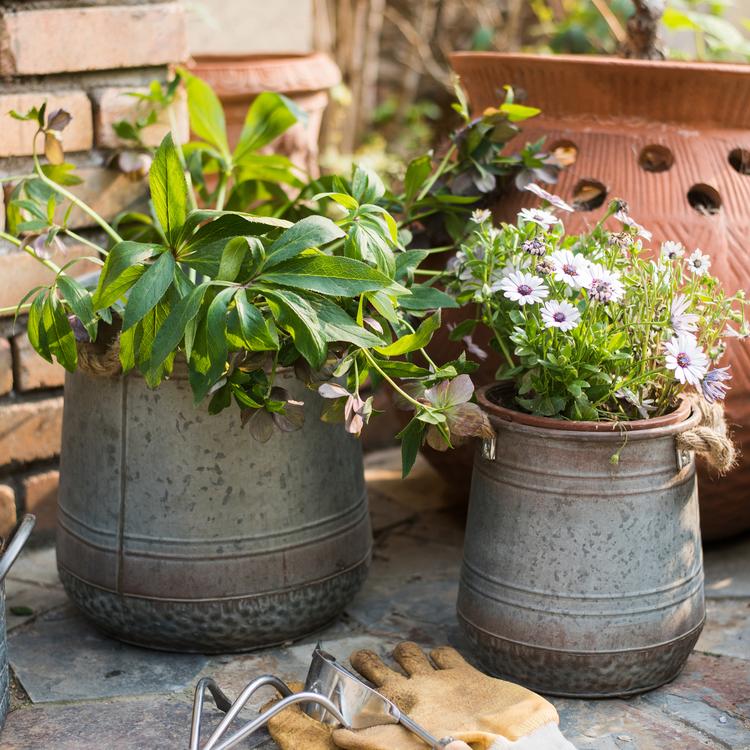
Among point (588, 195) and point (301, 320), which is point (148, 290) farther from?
point (588, 195)

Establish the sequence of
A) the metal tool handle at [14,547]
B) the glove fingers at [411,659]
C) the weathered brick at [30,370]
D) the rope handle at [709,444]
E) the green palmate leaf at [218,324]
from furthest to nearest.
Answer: the weathered brick at [30,370]
the glove fingers at [411,659]
the rope handle at [709,444]
the metal tool handle at [14,547]
the green palmate leaf at [218,324]

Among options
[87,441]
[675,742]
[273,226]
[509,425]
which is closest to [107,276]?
[273,226]

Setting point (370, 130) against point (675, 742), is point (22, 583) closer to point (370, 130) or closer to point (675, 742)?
point (675, 742)

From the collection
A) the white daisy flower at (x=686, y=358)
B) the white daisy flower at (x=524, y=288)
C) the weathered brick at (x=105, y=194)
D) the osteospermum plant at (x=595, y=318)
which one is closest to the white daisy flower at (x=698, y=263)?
the osteospermum plant at (x=595, y=318)

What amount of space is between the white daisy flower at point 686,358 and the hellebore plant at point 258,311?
280 mm

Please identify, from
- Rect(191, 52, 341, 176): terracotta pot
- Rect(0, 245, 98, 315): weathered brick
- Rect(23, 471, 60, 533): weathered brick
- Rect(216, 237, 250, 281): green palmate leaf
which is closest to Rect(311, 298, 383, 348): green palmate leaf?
Rect(216, 237, 250, 281): green palmate leaf

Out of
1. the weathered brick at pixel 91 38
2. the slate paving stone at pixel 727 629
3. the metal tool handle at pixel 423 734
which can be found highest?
the weathered brick at pixel 91 38

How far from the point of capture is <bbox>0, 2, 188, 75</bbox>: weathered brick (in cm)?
191

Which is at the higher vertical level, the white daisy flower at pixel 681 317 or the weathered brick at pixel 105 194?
the white daisy flower at pixel 681 317

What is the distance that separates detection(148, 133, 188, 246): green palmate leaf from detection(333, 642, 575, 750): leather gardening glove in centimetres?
72

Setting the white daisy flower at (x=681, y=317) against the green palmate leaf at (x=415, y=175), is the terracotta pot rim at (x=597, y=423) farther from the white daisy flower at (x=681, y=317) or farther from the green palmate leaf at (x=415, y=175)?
the green palmate leaf at (x=415, y=175)

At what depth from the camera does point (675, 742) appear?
1531 millimetres

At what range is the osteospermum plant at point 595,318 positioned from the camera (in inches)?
59.4

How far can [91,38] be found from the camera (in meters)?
1.99
